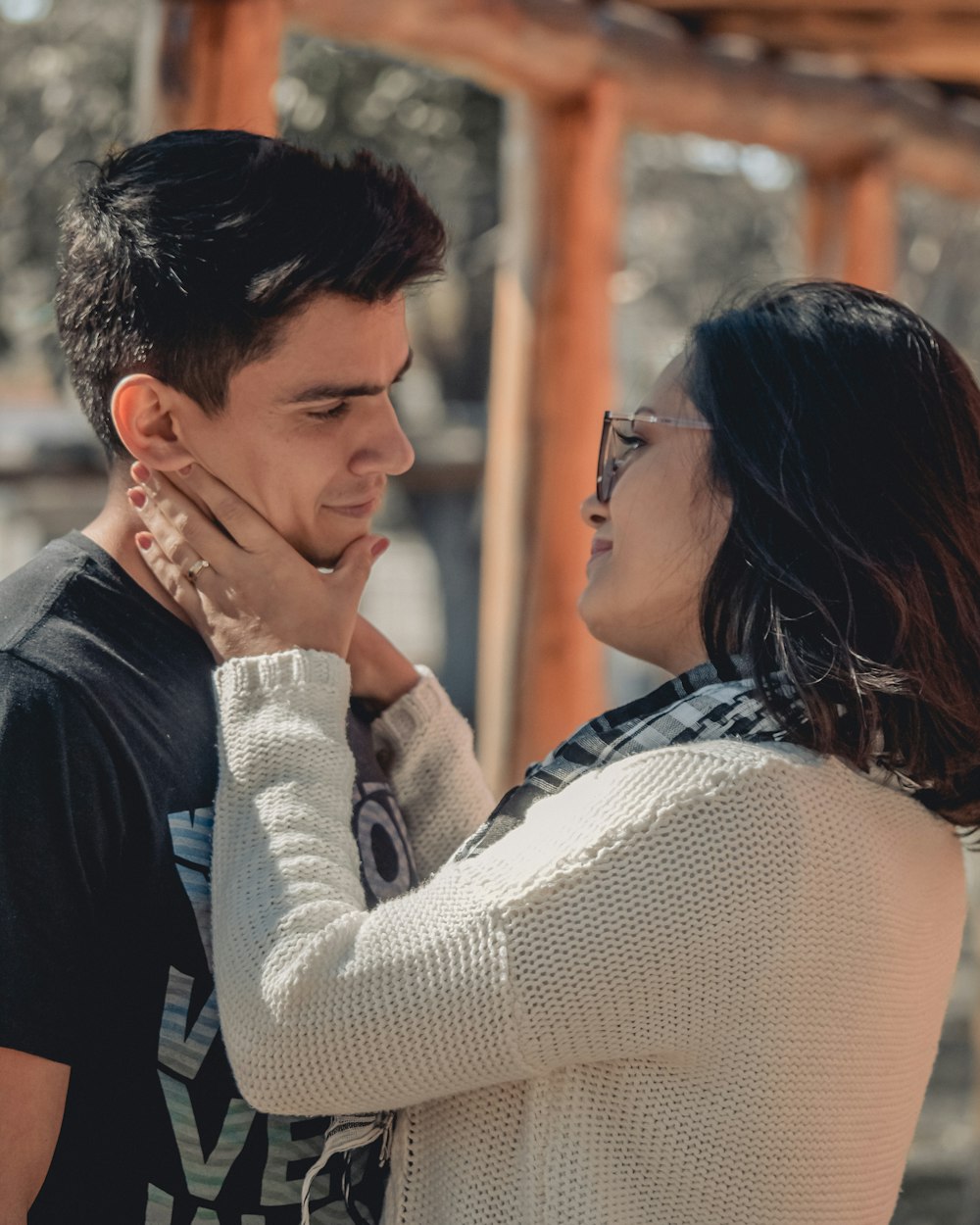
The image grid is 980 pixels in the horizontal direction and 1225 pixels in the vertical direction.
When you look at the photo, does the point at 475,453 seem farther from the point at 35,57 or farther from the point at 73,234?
the point at 73,234

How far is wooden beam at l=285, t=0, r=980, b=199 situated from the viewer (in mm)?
3566

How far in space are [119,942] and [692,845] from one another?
64 cm

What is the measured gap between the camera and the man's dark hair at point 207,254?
1.77 metres

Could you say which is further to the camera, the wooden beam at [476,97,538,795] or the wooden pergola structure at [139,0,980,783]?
the wooden beam at [476,97,538,795]

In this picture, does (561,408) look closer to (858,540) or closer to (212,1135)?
(858,540)

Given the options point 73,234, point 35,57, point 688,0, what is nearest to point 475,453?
point 35,57

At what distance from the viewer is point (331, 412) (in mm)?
1895

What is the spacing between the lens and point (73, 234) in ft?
6.11

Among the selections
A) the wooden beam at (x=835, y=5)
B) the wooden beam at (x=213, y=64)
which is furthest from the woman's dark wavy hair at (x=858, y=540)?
the wooden beam at (x=835, y=5)

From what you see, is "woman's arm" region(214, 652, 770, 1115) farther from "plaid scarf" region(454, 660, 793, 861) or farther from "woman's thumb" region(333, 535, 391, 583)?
"woman's thumb" region(333, 535, 391, 583)

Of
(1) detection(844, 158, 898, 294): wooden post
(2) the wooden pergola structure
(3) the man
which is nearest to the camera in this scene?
(3) the man

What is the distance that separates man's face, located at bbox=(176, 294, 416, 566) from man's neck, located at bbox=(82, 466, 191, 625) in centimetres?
11

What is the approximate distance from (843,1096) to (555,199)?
3031 mm

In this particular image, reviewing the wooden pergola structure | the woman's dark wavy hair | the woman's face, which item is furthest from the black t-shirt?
the wooden pergola structure
